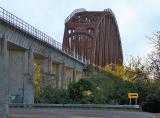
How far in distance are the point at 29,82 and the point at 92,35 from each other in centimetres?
5133

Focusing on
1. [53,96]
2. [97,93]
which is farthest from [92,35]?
[97,93]

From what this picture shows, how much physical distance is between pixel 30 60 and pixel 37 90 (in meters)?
4.90

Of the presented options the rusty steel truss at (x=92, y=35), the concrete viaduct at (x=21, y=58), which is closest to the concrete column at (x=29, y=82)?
the concrete viaduct at (x=21, y=58)

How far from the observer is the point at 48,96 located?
2608 inches

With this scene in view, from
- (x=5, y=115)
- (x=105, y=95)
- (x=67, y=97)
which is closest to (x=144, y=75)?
(x=105, y=95)

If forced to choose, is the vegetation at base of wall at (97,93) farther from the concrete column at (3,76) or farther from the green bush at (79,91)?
the concrete column at (3,76)

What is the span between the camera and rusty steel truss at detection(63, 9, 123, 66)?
116 m

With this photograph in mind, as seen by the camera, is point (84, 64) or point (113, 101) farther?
point (84, 64)

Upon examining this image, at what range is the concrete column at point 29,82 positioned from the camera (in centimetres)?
6450

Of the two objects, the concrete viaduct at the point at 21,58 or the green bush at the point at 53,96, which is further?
the green bush at the point at 53,96

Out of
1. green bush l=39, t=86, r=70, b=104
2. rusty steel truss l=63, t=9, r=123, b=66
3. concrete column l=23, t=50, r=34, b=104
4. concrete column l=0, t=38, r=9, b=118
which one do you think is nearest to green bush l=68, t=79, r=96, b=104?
green bush l=39, t=86, r=70, b=104

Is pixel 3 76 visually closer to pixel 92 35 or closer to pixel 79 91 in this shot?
pixel 79 91

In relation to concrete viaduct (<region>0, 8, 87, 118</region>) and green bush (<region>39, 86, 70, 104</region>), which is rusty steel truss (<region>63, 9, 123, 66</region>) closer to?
concrete viaduct (<region>0, 8, 87, 118</region>)

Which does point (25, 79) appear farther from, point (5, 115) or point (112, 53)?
point (112, 53)
